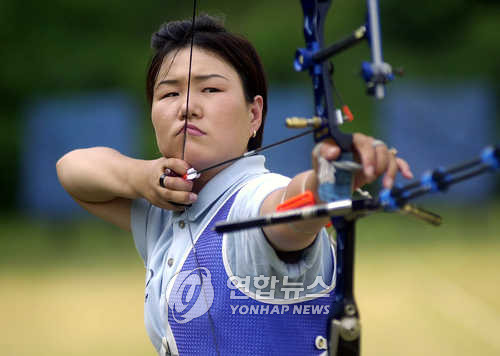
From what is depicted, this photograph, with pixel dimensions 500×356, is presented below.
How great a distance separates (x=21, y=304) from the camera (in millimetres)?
5352

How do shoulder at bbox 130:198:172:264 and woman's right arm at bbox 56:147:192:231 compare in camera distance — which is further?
shoulder at bbox 130:198:172:264

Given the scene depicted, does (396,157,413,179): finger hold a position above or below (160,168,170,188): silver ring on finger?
below

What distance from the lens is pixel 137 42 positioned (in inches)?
405

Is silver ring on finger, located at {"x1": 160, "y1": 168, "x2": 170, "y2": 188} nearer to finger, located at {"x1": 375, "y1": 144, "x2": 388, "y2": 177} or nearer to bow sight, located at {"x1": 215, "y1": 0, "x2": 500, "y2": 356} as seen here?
bow sight, located at {"x1": 215, "y1": 0, "x2": 500, "y2": 356}

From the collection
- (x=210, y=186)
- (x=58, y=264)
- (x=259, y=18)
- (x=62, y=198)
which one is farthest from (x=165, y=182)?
(x=259, y=18)

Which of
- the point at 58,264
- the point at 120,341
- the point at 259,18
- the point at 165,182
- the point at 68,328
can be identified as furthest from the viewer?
the point at 259,18

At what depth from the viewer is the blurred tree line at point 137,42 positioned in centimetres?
959

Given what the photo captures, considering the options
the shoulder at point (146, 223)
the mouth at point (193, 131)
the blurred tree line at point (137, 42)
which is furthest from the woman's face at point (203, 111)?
the blurred tree line at point (137, 42)

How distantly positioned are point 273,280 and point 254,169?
10.8 inches

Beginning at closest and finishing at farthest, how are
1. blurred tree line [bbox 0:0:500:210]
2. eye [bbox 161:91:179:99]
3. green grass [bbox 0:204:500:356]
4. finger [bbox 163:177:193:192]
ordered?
finger [bbox 163:177:193:192]
eye [bbox 161:91:179:99]
green grass [bbox 0:204:500:356]
blurred tree line [bbox 0:0:500:210]

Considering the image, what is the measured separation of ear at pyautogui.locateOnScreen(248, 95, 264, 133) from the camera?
161cm

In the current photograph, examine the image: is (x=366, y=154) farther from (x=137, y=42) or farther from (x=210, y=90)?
(x=137, y=42)

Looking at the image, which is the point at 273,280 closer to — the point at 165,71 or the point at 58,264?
the point at 165,71
